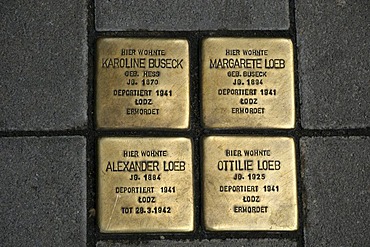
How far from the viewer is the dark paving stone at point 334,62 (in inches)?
46.4

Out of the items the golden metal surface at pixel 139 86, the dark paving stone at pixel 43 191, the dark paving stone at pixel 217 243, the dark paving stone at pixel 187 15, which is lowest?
the dark paving stone at pixel 217 243

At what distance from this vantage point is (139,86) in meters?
1.14

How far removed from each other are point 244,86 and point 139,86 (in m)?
0.24

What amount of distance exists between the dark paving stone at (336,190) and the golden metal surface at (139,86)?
315 mm

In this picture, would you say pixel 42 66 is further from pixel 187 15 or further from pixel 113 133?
pixel 187 15

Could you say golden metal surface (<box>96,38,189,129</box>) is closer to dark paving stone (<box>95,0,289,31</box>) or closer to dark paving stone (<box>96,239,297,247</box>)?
dark paving stone (<box>95,0,289,31</box>)

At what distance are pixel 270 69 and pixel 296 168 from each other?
236mm

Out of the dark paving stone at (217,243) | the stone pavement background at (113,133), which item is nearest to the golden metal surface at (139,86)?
the stone pavement background at (113,133)

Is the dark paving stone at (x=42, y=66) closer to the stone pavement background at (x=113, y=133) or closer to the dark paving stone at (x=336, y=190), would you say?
the stone pavement background at (x=113, y=133)

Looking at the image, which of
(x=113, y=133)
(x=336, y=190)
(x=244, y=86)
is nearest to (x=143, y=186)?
(x=113, y=133)

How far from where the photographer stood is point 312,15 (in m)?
1.20

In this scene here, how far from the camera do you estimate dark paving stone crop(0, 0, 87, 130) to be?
1.15 m

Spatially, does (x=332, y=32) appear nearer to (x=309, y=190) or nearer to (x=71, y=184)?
(x=309, y=190)

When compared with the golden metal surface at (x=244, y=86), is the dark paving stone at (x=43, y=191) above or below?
below
